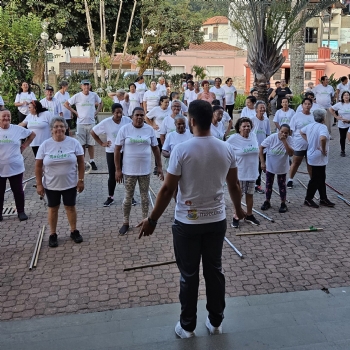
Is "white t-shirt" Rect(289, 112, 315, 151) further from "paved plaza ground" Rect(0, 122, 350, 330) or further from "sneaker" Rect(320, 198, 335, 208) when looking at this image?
"paved plaza ground" Rect(0, 122, 350, 330)

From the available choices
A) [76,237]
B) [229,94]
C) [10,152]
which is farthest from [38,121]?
[229,94]

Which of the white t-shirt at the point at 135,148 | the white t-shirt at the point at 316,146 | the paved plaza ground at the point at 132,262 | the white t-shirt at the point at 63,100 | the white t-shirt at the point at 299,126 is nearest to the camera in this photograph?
the paved plaza ground at the point at 132,262

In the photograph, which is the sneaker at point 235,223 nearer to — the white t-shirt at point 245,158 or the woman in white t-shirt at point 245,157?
the woman in white t-shirt at point 245,157

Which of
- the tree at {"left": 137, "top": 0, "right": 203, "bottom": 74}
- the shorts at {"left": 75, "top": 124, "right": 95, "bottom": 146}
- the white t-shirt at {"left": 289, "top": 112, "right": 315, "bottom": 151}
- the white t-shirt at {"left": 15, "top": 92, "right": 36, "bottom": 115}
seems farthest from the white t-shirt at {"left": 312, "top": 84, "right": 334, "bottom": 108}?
the tree at {"left": 137, "top": 0, "right": 203, "bottom": 74}

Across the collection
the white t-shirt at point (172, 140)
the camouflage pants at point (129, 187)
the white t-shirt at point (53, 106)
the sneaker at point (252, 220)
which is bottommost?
the sneaker at point (252, 220)

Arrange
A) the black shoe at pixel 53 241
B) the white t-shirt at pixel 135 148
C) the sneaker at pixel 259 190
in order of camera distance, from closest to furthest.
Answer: the black shoe at pixel 53 241 < the white t-shirt at pixel 135 148 < the sneaker at pixel 259 190

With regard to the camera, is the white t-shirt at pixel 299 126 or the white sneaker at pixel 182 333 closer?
the white sneaker at pixel 182 333

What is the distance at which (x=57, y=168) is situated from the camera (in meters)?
6.41

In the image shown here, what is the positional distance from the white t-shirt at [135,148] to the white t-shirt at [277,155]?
2167mm

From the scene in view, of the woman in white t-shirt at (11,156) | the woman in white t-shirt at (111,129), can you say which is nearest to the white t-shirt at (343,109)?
the woman in white t-shirt at (111,129)

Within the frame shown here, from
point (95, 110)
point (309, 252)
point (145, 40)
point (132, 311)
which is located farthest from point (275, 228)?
point (145, 40)

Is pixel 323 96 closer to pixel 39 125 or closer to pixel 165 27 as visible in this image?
pixel 39 125

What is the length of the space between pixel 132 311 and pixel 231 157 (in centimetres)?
189

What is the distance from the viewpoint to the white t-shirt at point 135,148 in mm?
7086
